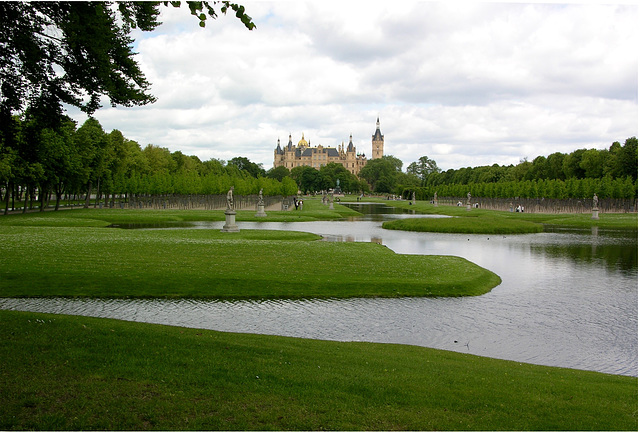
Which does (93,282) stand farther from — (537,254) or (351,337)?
(537,254)

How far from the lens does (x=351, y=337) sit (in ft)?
48.6

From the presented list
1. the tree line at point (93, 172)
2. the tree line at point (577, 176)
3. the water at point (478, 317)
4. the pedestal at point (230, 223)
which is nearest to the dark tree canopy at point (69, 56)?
the water at point (478, 317)

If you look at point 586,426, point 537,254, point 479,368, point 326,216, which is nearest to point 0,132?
point 479,368

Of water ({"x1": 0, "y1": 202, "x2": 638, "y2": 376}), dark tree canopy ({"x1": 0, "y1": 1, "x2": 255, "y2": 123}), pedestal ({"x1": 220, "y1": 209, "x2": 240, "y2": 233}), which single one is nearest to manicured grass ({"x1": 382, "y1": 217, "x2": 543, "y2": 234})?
pedestal ({"x1": 220, "y1": 209, "x2": 240, "y2": 233})

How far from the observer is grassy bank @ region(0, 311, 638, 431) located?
721 cm

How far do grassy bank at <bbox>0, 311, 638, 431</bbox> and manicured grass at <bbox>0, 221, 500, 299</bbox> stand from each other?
825cm

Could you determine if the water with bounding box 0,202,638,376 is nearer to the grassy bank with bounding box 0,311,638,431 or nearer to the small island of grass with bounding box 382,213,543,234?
the grassy bank with bounding box 0,311,638,431

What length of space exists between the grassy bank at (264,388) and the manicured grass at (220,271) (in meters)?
8.25

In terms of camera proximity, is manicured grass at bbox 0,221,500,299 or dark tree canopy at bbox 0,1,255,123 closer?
dark tree canopy at bbox 0,1,255,123

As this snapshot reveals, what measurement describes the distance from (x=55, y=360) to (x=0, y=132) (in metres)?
9.59

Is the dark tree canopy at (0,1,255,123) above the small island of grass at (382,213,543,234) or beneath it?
above

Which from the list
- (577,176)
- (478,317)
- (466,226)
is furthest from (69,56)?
(577,176)

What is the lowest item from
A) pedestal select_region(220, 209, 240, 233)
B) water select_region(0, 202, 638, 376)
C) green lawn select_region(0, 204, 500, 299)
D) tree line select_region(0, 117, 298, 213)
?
water select_region(0, 202, 638, 376)

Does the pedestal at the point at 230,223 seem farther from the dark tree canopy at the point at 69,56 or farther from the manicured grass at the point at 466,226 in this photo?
the dark tree canopy at the point at 69,56
